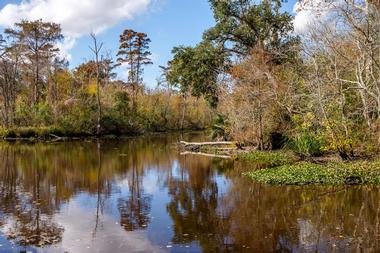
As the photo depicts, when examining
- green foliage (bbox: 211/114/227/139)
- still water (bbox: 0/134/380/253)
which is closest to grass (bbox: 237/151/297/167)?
still water (bbox: 0/134/380/253)

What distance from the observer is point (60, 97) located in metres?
49.3

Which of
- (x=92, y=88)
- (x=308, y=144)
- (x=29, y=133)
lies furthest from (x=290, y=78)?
(x=92, y=88)

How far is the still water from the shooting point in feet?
28.4

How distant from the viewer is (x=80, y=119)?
43.6 metres

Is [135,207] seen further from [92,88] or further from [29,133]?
[92,88]

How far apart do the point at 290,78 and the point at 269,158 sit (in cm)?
507

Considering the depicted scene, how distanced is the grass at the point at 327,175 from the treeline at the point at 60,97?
31014 mm

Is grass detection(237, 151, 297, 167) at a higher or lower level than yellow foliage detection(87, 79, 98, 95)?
lower

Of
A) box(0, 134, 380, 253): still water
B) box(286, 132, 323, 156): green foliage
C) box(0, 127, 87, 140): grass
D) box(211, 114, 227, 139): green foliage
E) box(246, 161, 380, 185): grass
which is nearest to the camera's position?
box(0, 134, 380, 253): still water

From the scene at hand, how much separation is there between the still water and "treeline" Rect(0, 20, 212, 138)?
2542cm

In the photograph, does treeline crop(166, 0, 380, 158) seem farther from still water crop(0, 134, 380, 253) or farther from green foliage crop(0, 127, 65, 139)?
green foliage crop(0, 127, 65, 139)

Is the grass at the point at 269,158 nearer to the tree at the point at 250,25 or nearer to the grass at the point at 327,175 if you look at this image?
the grass at the point at 327,175

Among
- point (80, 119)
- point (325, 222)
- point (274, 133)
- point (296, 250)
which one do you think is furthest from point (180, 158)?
point (80, 119)

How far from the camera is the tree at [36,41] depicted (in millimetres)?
46000
